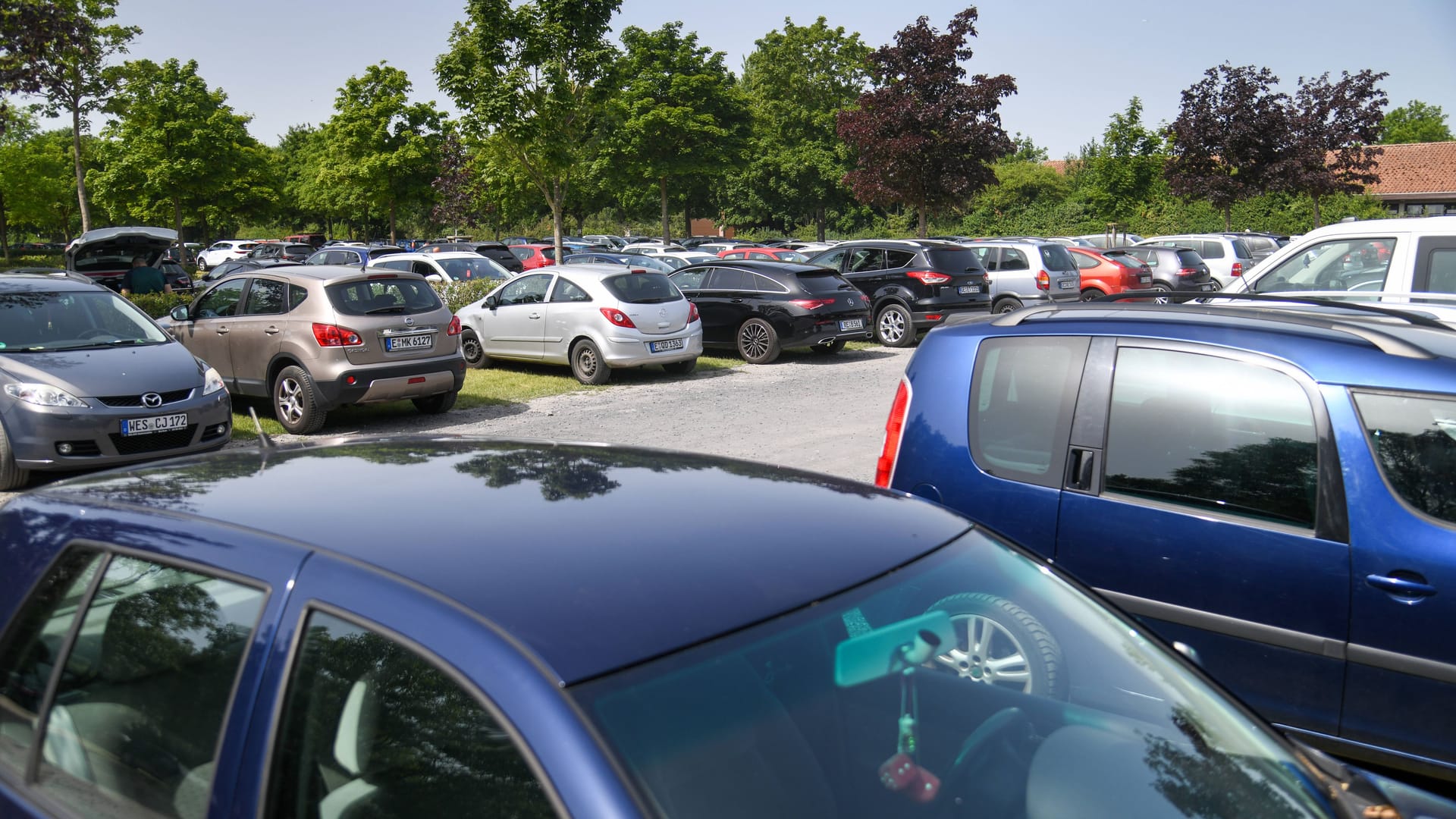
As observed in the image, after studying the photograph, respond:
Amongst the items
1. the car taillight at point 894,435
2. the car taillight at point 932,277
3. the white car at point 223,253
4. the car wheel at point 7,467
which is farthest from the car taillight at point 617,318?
the white car at point 223,253

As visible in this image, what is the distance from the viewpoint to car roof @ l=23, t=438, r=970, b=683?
5.26 feet

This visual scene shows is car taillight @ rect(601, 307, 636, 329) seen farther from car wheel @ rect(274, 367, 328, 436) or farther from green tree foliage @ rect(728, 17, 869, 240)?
green tree foliage @ rect(728, 17, 869, 240)

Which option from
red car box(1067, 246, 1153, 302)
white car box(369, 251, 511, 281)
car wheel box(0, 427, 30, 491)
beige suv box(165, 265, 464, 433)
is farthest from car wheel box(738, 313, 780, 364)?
car wheel box(0, 427, 30, 491)

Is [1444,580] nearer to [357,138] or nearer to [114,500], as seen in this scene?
[114,500]

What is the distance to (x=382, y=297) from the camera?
11.5m

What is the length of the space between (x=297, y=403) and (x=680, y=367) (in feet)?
21.0

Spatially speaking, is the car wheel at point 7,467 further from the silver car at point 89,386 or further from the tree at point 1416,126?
the tree at point 1416,126

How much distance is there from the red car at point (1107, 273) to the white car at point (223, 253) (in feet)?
118

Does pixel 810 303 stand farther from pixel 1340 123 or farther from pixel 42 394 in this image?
pixel 1340 123

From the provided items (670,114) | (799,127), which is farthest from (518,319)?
(799,127)

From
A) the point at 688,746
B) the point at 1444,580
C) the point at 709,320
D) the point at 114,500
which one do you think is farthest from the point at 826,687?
the point at 709,320

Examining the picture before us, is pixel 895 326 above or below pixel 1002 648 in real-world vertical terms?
below

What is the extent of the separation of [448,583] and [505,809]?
37 cm

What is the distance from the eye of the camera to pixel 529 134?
2388 cm
